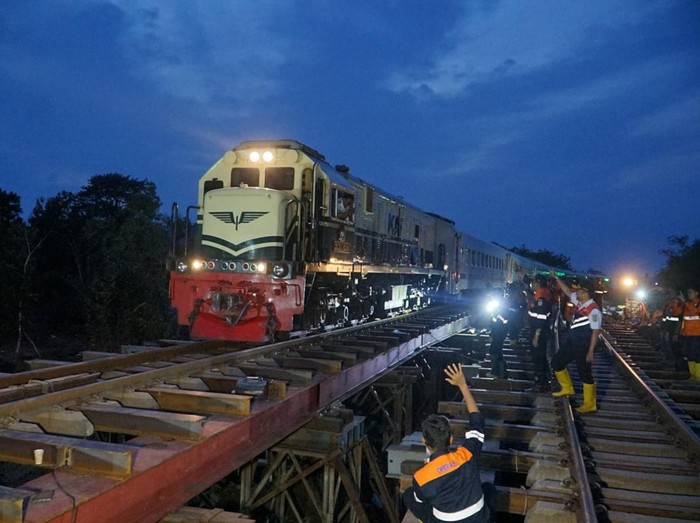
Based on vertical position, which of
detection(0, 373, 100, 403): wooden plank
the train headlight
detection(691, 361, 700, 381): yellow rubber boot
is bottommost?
detection(691, 361, 700, 381): yellow rubber boot

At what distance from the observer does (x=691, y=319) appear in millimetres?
10320

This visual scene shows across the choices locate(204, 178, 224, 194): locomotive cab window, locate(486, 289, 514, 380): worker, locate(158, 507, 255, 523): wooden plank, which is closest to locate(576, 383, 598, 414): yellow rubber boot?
locate(486, 289, 514, 380): worker

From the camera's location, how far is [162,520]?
3760 millimetres

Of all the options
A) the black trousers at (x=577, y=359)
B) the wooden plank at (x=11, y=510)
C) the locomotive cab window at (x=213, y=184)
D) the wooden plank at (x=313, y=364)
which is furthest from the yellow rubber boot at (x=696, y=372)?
the wooden plank at (x=11, y=510)

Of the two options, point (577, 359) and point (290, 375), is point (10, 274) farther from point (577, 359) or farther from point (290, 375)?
point (577, 359)

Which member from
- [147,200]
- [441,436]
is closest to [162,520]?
[441,436]

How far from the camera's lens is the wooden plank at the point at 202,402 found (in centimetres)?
464

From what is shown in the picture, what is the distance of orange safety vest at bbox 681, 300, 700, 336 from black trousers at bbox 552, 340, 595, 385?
4.32m

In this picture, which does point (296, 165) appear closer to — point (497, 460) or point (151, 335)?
point (497, 460)

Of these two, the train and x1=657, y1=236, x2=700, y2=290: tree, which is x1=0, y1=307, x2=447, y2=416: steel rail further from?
x1=657, y1=236, x2=700, y2=290: tree

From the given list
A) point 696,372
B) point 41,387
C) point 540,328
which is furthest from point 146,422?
point 696,372

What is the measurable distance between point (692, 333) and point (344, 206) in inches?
262

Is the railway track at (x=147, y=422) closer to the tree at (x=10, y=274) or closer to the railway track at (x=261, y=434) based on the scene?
the railway track at (x=261, y=434)

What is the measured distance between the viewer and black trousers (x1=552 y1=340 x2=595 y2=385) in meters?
6.97
